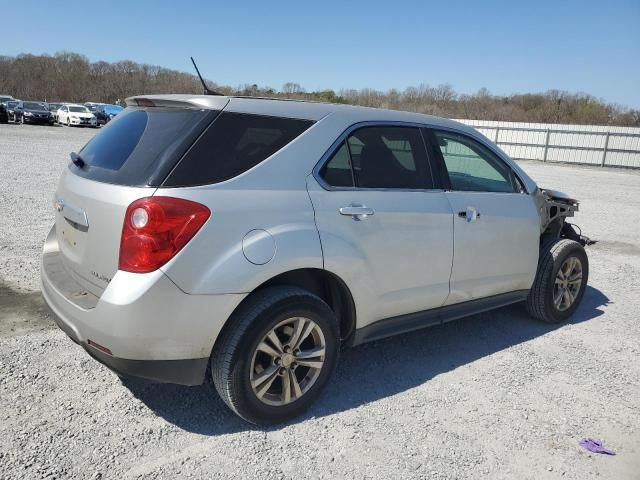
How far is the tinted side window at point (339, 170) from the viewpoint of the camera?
10.2ft

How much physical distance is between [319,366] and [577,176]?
20.4 meters

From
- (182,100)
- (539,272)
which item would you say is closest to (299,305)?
(182,100)

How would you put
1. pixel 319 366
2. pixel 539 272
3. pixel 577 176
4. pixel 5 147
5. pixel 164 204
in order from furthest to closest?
pixel 577 176
pixel 5 147
pixel 539 272
pixel 319 366
pixel 164 204

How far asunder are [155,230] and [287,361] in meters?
1.06

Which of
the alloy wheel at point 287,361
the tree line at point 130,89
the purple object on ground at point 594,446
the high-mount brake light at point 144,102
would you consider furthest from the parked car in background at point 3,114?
the purple object on ground at point 594,446

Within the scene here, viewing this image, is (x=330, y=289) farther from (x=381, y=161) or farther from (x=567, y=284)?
(x=567, y=284)

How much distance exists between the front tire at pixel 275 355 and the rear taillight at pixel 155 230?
51cm

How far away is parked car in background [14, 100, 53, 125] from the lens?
3450 centimetres

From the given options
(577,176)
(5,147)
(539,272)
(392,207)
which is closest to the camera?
(392,207)

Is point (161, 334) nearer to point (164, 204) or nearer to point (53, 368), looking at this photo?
point (164, 204)

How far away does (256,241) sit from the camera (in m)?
2.70

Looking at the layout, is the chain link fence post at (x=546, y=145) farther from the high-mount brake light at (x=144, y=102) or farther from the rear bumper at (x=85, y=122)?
the rear bumper at (x=85, y=122)

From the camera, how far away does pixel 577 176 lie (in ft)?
67.4

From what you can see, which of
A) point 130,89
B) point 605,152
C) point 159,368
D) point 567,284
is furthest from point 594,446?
point 130,89
